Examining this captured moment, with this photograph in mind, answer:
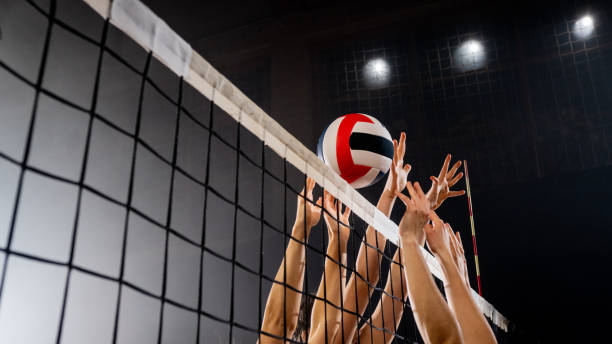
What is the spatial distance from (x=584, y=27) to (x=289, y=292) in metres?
5.28

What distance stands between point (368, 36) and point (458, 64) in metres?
1.15

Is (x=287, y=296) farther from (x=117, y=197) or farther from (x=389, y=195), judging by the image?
(x=117, y=197)

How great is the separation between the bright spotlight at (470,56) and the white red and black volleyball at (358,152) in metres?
3.81

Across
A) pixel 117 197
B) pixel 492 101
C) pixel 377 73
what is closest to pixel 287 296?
pixel 492 101

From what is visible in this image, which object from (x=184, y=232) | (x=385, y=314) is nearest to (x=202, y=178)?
(x=184, y=232)

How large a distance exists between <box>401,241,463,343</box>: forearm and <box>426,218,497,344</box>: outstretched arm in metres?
0.28

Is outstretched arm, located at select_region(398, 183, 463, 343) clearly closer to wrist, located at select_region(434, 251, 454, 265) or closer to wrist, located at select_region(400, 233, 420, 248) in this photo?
wrist, located at select_region(400, 233, 420, 248)

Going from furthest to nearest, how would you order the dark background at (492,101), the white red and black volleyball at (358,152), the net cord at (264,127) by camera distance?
the dark background at (492,101) → the white red and black volleyball at (358,152) → the net cord at (264,127)

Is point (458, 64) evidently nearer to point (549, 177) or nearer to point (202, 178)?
point (549, 177)

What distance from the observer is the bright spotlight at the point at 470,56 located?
6.41 meters

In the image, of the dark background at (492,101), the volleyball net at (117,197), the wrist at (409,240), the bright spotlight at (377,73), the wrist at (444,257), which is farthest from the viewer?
the volleyball net at (117,197)

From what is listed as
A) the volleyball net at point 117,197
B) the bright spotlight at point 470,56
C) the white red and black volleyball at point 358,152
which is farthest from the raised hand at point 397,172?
the bright spotlight at point 470,56

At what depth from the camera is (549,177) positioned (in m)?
5.48

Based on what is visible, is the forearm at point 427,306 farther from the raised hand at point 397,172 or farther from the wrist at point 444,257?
the raised hand at point 397,172
